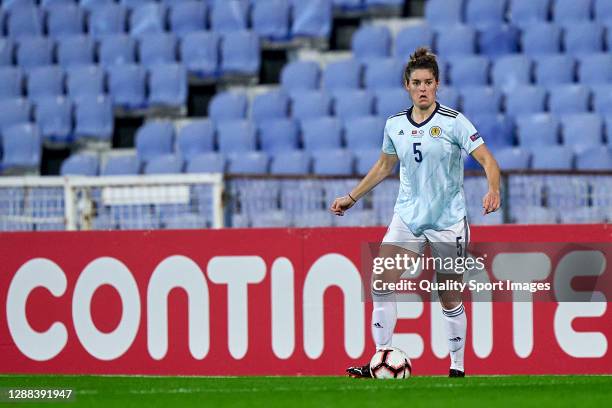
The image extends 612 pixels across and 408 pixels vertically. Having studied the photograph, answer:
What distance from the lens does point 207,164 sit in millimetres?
12070

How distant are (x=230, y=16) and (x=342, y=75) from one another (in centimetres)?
193

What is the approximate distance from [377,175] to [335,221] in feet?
9.79

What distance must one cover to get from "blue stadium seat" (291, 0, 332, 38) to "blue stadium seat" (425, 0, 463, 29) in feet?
3.84

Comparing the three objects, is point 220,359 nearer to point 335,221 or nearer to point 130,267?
point 130,267

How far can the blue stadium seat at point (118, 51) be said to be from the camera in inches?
563

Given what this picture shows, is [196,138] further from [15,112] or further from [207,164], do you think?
[15,112]

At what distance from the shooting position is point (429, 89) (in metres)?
6.44

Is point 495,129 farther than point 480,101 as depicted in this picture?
No

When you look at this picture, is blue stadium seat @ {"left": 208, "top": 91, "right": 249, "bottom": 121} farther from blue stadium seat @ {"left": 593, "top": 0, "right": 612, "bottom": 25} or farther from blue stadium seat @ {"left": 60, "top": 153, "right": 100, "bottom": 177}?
blue stadium seat @ {"left": 593, "top": 0, "right": 612, "bottom": 25}

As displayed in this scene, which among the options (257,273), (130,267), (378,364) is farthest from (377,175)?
(130,267)

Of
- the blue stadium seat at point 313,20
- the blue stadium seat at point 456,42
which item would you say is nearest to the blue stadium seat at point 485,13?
the blue stadium seat at point 456,42

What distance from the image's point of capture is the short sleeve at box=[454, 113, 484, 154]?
253 inches

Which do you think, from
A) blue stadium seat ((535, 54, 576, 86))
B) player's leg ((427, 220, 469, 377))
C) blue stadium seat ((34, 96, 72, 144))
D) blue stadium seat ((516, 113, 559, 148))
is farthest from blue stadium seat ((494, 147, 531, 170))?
blue stadium seat ((34, 96, 72, 144))

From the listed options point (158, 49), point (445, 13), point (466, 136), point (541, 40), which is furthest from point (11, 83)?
point (466, 136)
